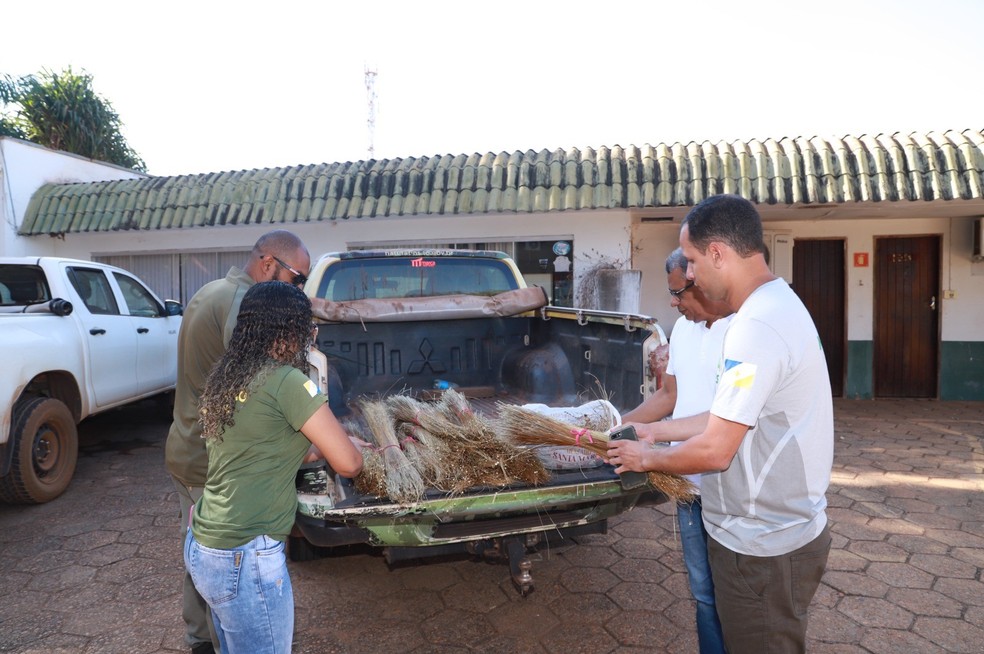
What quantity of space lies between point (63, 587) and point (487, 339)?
10.1 ft

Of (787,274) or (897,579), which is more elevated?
(787,274)

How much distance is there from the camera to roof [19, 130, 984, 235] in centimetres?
730

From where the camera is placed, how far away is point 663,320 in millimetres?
9250

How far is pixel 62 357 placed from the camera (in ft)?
16.9

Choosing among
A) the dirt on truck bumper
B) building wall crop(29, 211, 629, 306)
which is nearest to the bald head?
the dirt on truck bumper

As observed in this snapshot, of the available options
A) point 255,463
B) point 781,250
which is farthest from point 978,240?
point 255,463

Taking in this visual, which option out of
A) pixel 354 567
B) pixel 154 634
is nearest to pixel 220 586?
pixel 154 634

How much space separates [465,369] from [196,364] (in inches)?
99.4

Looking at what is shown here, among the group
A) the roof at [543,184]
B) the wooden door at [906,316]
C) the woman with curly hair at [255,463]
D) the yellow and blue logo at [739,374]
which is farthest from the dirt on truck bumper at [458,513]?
the wooden door at [906,316]

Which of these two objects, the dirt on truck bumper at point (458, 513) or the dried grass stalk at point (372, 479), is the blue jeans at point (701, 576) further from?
the dried grass stalk at point (372, 479)

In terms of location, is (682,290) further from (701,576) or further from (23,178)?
(23,178)

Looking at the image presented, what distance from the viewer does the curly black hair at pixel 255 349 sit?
1.83 m

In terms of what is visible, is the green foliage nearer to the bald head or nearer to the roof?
the roof

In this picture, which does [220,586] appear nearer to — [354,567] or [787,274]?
[354,567]
